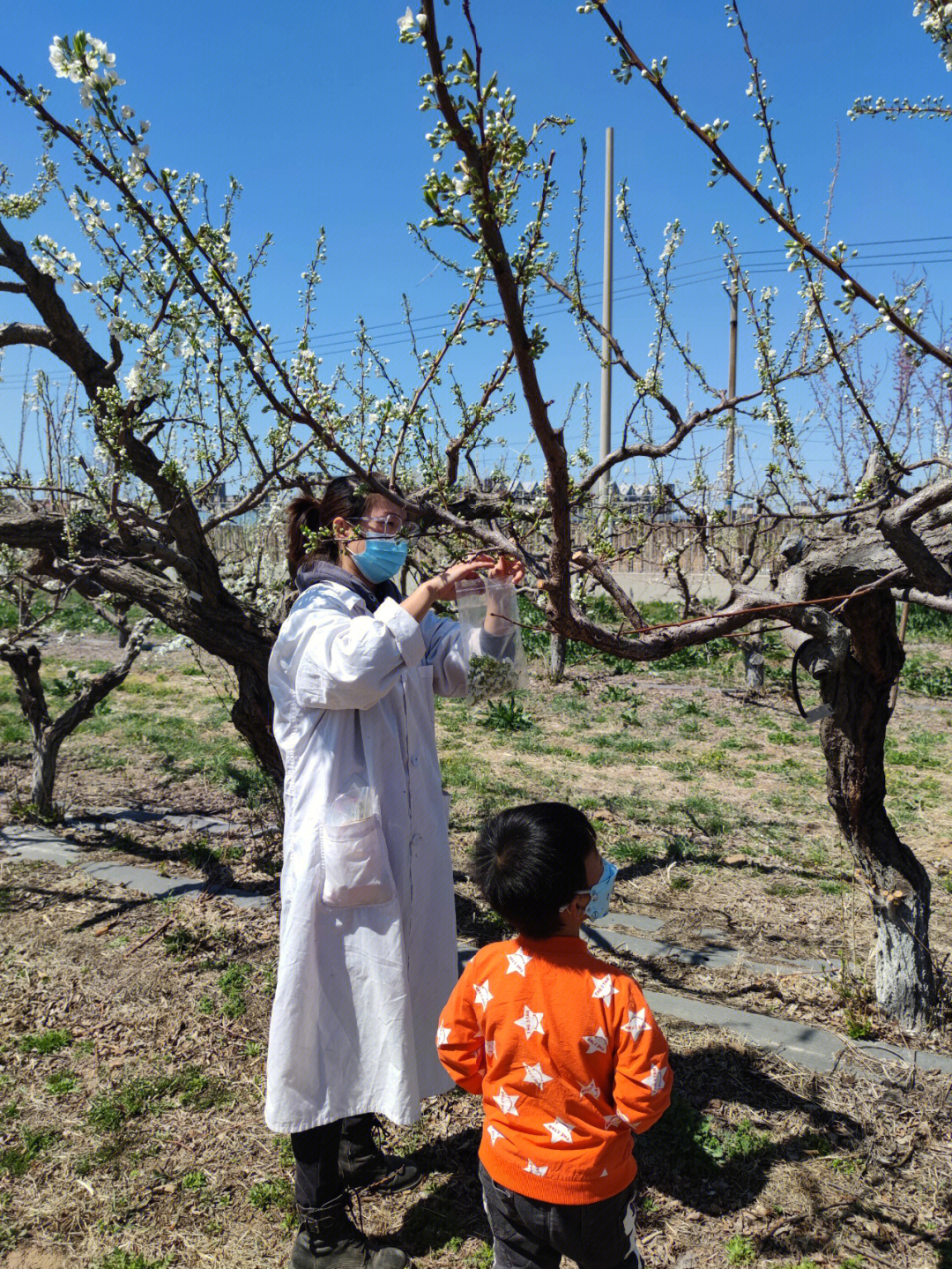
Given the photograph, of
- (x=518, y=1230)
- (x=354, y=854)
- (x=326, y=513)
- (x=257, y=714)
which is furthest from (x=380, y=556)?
(x=257, y=714)

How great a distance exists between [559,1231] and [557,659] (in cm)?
855

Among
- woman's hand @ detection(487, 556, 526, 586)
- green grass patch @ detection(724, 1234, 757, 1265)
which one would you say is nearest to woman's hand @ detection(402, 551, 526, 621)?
woman's hand @ detection(487, 556, 526, 586)

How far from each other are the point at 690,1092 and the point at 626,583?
43.1ft

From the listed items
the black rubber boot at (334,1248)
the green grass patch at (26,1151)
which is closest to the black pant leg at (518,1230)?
→ the black rubber boot at (334,1248)

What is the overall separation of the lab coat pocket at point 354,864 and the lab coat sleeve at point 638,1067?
736 mm

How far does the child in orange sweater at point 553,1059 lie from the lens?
65.1 inches

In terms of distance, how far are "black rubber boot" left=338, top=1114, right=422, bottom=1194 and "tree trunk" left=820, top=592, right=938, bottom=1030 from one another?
178 centimetres

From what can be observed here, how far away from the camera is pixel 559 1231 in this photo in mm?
1663

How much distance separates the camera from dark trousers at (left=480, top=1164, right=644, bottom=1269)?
5.46ft

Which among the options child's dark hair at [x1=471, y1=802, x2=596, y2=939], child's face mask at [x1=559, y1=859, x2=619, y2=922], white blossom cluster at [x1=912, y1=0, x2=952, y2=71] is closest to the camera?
white blossom cluster at [x1=912, y1=0, x2=952, y2=71]

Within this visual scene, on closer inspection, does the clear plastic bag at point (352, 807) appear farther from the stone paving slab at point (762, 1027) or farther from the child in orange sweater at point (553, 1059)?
the stone paving slab at point (762, 1027)

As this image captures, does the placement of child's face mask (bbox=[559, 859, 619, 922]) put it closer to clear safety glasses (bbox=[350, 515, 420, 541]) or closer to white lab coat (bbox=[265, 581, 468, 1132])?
white lab coat (bbox=[265, 581, 468, 1132])

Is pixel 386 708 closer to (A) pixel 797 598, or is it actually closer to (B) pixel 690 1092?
(A) pixel 797 598

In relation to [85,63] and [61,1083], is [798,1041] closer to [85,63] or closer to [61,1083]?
[61,1083]
